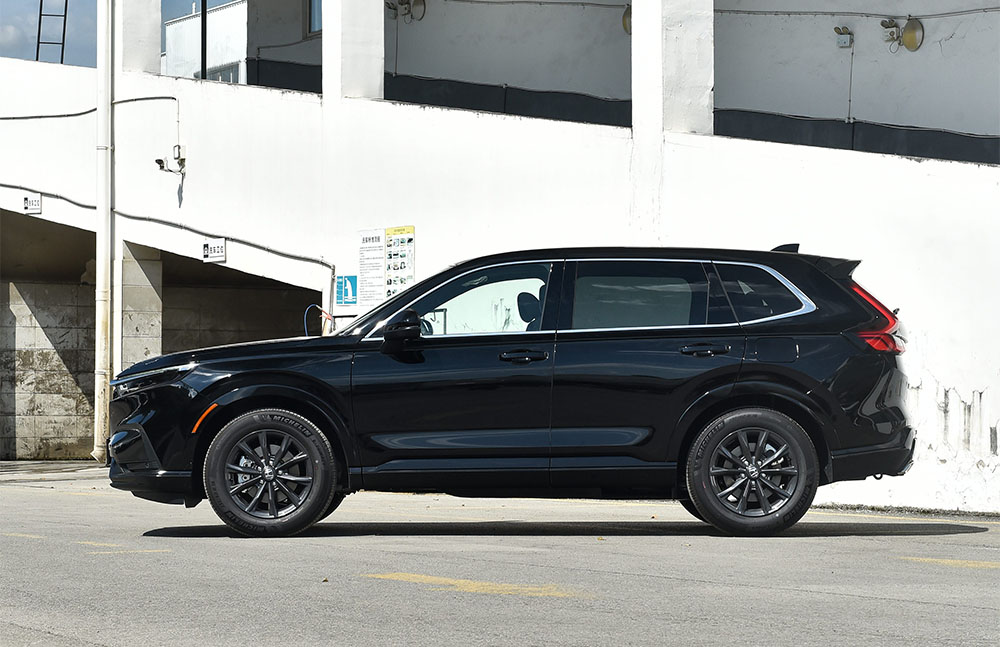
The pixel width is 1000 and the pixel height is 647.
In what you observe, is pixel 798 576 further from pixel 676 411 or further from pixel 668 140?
pixel 668 140

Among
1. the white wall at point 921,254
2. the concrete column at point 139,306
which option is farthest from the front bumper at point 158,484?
the concrete column at point 139,306

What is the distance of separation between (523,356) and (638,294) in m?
0.84

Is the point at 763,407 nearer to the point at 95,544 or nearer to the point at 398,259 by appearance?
the point at 95,544

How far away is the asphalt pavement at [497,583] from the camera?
18.0 feet

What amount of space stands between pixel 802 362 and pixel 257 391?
326 centimetres

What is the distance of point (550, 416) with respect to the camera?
29.3ft

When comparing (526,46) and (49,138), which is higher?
(526,46)

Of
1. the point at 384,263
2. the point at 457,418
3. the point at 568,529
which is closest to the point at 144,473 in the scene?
the point at 457,418

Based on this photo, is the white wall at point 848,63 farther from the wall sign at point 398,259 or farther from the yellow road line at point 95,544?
the yellow road line at point 95,544

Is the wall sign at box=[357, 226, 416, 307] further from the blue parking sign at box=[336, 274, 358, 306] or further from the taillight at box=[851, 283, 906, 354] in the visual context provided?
the taillight at box=[851, 283, 906, 354]

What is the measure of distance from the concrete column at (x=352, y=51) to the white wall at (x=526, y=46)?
4134mm

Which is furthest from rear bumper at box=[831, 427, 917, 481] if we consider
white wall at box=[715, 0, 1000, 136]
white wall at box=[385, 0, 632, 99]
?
white wall at box=[385, 0, 632, 99]

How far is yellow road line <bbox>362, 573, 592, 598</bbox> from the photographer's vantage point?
6.43m

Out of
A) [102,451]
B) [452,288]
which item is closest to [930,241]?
[452,288]
